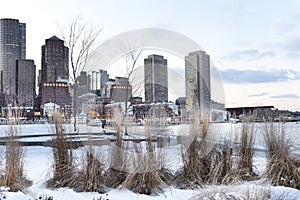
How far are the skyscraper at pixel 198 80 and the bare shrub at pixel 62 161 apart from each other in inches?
82.6

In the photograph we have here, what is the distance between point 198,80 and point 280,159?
2.16 metres

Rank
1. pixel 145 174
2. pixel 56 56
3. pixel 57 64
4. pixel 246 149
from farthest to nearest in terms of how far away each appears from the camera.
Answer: pixel 57 64 → pixel 56 56 → pixel 246 149 → pixel 145 174

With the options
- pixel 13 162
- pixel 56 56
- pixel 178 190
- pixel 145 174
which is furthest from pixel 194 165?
pixel 56 56

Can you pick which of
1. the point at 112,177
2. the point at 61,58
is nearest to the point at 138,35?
the point at 112,177

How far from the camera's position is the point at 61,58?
1970 cm

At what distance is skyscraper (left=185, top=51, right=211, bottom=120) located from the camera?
18.9ft

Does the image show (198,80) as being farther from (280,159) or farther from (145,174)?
(145,174)

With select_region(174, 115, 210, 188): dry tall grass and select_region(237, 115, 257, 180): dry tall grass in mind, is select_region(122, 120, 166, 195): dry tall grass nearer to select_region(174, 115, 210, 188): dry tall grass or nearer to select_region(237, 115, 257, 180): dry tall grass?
select_region(174, 115, 210, 188): dry tall grass

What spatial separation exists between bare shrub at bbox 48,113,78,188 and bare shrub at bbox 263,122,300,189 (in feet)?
7.97

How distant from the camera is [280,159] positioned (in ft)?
14.2

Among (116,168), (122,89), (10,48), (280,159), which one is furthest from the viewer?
(10,48)

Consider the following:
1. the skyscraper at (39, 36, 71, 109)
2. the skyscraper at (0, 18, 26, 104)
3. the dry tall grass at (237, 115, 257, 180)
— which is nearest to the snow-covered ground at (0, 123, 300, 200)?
the dry tall grass at (237, 115, 257, 180)

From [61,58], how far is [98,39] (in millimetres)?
3472

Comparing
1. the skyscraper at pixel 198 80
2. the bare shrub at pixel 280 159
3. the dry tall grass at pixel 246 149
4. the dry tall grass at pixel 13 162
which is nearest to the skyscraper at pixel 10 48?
the skyscraper at pixel 198 80
